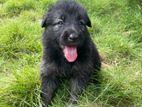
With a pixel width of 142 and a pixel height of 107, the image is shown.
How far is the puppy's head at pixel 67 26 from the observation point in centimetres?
426

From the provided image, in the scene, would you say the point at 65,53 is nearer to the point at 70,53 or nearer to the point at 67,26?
the point at 70,53

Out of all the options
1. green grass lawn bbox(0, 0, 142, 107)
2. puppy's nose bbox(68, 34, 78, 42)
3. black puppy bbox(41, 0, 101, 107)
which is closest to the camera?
puppy's nose bbox(68, 34, 78, 42)

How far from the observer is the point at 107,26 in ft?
21.9

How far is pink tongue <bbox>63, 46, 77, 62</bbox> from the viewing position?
439cm

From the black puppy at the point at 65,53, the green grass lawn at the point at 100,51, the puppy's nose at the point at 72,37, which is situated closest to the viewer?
the puppy's nose at the point at 72,37

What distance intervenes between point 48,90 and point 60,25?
2.52 feet

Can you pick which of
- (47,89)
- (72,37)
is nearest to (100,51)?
(47,89)

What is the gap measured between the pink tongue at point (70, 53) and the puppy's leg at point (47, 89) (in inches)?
13.4

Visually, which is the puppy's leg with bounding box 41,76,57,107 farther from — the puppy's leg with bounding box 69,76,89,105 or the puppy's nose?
the puppy's nose

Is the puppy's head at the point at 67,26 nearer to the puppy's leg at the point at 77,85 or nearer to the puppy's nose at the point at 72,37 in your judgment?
the puppy's nose at the point at 72,37

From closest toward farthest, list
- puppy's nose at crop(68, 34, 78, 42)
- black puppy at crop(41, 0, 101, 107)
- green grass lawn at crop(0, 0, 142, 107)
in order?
1. puppy's nose at crop(68, 34, 78, 42)
2. black puppy at crop(41, 0, 101, 107)
3. green grass lawn at crop(0, 0, 142, 107)

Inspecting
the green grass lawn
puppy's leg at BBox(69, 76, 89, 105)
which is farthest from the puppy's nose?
the green grass lawn

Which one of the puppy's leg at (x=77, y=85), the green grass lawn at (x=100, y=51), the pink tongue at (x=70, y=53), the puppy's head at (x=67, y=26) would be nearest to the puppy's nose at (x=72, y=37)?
the puppy's head at (x=67, y=26)

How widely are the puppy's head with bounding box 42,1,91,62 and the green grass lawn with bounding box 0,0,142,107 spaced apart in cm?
50
